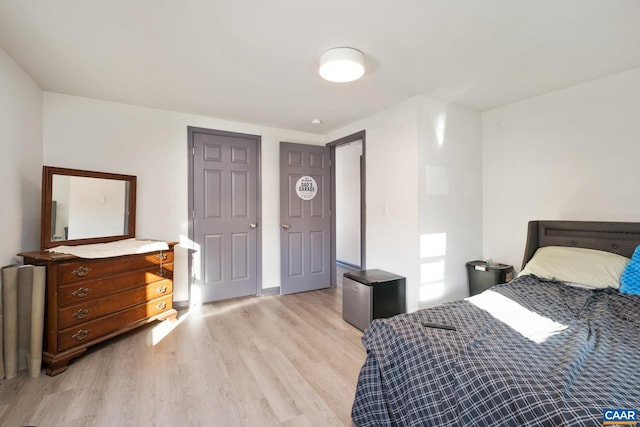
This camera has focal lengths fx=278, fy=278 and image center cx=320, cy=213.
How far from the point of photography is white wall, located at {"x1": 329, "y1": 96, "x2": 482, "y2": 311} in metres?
2.80

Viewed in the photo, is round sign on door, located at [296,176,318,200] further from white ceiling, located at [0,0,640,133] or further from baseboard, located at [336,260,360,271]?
baseboard, located at [336,260,360,271]

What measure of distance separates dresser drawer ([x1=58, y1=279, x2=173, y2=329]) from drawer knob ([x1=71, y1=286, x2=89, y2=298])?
2.8 inches

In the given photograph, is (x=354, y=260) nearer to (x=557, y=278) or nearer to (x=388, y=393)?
(x=557, y=278)

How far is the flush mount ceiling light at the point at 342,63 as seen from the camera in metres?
1.93

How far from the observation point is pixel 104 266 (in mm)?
2287

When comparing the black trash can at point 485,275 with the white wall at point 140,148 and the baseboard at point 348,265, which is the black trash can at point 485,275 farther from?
the white wall at point 140,148

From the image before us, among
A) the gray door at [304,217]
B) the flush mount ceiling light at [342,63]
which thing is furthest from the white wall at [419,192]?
the flush mount ceiling light at [342,63]

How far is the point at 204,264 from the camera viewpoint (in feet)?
11.2

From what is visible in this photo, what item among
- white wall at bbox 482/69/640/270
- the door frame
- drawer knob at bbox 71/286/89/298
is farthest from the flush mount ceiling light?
drawer knob at bbox 71/286/89/298

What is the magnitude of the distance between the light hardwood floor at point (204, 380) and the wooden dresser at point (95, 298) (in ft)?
0.50

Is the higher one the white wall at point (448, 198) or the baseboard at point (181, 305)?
the white wall at point (448, 198)

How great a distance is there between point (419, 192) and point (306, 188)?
5.63 feet

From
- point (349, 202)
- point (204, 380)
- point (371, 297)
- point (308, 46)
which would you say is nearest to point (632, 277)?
point (371, 297)

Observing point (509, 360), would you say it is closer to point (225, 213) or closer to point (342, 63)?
point (342, 63)
